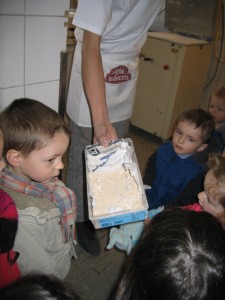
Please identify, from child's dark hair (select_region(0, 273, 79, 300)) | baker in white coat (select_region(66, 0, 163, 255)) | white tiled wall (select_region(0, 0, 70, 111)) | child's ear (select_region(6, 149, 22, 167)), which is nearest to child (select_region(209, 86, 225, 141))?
baker in white coat (select_region(66, 0, 163, 255))

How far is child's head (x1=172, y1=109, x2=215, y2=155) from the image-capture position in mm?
1344

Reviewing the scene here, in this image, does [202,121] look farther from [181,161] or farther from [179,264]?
[179,264]

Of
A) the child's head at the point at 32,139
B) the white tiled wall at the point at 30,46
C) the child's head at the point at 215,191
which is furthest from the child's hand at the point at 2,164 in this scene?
the child's head at the point at 215,191

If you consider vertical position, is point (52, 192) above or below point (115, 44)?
below

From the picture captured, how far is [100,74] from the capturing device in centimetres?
105

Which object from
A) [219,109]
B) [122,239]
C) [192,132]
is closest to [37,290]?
[122,239]

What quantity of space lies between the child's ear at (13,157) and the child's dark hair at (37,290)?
0.42 m

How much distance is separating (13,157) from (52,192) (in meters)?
0.18

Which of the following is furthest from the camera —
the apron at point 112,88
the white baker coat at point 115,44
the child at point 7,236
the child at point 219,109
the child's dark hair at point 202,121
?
the child at point 219,109

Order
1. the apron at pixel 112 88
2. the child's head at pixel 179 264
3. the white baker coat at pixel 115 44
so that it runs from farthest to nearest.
A: 1. the apron at pixel 112 88
2. the white baker coat at pixel 115 44
3. the child's head at pixel 179 264

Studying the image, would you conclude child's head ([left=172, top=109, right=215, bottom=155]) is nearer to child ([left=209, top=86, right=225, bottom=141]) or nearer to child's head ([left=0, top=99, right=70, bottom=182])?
child ([left=209, top=86, right=225, bottom=141])

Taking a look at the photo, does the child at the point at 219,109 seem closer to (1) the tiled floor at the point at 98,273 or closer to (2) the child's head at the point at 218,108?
(2) the child's head at the point at 218,108

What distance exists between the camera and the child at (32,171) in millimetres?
771

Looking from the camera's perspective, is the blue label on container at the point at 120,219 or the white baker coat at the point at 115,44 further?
the white baker coat at the point at 115,44
